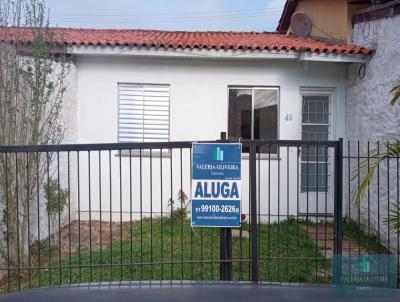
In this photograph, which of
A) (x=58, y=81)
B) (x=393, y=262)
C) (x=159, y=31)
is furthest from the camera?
(x=159, y=31)

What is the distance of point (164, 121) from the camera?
1019 cm

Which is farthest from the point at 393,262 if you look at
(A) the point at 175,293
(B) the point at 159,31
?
(B) the point at 159,31

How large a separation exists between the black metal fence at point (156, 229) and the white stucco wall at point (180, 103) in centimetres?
6

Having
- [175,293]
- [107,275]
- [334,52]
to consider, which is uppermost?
[334,52]

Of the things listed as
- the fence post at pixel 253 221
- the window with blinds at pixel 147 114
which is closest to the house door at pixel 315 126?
the window with blinds at pixel 147 114

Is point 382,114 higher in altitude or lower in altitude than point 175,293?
higher

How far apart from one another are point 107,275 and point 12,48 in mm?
3384

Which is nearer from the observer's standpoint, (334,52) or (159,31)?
(334,52)

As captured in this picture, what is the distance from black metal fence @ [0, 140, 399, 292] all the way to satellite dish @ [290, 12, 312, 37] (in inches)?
128

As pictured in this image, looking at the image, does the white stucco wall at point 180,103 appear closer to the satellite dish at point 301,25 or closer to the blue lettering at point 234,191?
the satellite dish at point 301,25

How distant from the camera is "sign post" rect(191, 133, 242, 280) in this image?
15.5 feet

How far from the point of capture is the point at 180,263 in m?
5.21

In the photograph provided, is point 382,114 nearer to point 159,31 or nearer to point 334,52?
point 334,52

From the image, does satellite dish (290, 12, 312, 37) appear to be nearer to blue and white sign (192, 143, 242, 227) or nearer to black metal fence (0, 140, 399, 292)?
black metal fence (0, 140, 399, 292)
